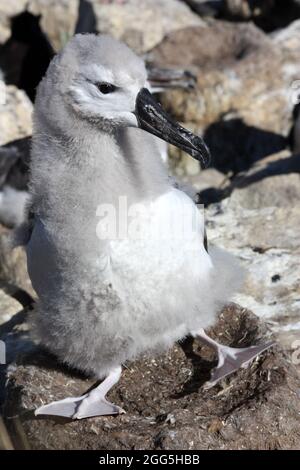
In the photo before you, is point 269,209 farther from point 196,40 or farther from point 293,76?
point 196,40

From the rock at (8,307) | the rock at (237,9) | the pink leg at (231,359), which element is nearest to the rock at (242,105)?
the rock at (237,9)

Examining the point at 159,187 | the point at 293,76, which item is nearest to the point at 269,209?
the point at 159,187

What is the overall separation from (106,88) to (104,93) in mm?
26

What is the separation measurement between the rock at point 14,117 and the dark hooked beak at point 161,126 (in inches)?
166

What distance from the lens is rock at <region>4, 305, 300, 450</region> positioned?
13.2ft

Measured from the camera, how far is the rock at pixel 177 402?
4.02 m

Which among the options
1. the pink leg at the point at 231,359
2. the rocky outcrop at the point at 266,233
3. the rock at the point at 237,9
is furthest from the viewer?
the rock at the point at 237,9

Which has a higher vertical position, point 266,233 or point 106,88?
point 106,88

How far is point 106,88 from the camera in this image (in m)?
3.88

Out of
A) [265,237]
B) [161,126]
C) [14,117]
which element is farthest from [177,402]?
[14,117]

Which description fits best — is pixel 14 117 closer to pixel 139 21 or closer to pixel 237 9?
pixel 139 21

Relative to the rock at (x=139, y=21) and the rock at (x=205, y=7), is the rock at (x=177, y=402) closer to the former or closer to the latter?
the rock at (x=139, y=21)

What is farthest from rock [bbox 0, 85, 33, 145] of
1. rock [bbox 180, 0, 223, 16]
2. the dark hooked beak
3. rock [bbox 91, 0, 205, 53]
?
the dark hooked beak

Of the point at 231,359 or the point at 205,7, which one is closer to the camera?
the point at 231,359
